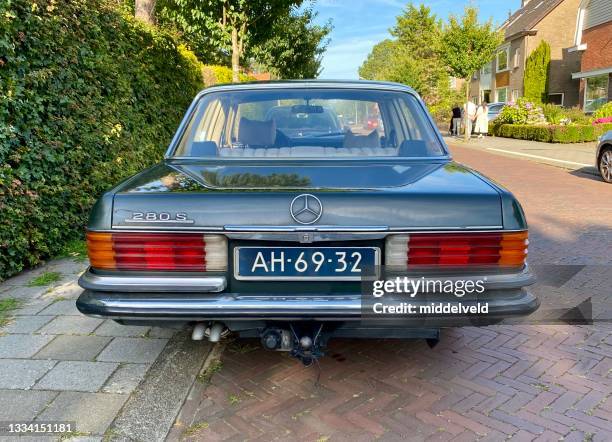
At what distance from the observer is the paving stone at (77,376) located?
298cm

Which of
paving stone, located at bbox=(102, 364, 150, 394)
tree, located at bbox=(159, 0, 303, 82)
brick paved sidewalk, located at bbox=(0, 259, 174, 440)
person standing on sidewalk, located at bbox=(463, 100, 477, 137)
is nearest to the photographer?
brick paved sidewalk, located at bbox=(0, 259, 174, 440)

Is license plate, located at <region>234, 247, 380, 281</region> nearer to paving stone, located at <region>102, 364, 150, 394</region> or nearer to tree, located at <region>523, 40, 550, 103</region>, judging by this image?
paving stone, located at <region>102, 364, 150, 394</region>

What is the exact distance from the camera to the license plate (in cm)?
250

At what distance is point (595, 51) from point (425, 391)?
2885cm

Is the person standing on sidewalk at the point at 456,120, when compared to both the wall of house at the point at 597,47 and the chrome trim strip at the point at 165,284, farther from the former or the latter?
the chrome trim strip at the point at 165,284

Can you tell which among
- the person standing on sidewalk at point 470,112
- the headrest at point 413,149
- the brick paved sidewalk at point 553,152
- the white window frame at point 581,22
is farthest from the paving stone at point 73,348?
the white window frame at point 581,22

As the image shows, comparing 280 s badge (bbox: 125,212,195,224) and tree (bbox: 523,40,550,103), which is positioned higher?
tree (bbox: 523,40,550,103)

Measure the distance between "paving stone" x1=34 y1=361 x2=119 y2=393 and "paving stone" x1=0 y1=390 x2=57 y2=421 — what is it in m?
0.08

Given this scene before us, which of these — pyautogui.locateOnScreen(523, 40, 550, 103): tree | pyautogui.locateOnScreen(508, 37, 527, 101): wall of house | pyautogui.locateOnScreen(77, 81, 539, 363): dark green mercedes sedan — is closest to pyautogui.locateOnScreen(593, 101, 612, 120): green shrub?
pyautogui.locateOnScreen(523, 40, 550, 103): tree

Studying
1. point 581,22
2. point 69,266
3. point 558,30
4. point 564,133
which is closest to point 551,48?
point 558,30

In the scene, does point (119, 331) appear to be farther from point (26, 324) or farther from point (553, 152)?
point (553, 152)

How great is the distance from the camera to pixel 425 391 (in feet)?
10.0

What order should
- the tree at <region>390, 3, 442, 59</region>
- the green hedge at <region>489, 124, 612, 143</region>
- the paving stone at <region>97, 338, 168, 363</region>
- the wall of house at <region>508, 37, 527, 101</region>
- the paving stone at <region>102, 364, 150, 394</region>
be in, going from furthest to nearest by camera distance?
the tree at <region>390, 3, 442, 59</region>, the wall of house at <region>508, 37, 527, 101</region>, the green hedge at <region>489, 124, 612, 143</region>, the paving stone at <region>97, 338, 168, 363</region>, the paving stone at <region>102, 364, 150, 394</region>

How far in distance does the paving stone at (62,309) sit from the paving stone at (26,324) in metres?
0.10
